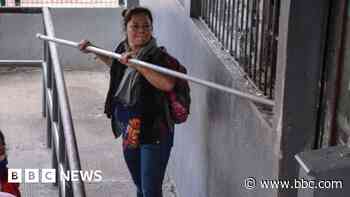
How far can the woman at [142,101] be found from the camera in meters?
3.86

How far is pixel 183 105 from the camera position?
153 inches

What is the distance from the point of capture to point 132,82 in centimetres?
391

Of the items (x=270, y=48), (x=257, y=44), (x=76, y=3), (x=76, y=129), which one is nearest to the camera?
(x=270, y=48)

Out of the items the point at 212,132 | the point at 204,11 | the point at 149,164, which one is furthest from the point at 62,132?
the point at 204,11

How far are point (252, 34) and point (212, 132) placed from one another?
0.73m

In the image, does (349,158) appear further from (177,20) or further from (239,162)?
(177,20)

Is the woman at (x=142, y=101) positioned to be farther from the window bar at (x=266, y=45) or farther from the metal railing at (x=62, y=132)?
the window bar at (x=266, y=45)

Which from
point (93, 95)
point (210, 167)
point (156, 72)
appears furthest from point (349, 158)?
point (93, 95)

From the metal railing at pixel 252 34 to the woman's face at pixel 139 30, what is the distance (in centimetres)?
41

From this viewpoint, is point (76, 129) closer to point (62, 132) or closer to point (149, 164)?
point (149, 164)

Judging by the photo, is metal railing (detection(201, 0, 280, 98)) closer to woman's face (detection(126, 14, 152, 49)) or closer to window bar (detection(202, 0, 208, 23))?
window bar (detection(202, 0, 208, 23))

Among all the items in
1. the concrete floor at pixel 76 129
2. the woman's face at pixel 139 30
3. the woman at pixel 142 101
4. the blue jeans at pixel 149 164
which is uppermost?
the woman's face at pixel 139 30

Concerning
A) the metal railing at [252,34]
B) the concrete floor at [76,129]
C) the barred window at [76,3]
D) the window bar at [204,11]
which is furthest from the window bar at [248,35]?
the barred window at [76,3]

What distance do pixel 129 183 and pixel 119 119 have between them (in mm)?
1459
